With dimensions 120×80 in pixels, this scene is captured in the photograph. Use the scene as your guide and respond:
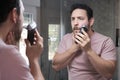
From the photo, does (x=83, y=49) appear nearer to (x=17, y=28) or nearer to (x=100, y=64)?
(x=100, y=64)

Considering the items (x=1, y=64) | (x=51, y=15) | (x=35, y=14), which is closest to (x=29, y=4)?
(x=35, y=14)

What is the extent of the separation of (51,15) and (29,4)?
0.23 metres

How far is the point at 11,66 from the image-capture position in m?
0.77

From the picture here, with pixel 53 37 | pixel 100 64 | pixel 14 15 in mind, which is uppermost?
pixel 14 15

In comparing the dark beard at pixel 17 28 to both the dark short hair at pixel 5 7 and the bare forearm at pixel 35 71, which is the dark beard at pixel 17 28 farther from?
the bare forearm at pixel 35 71

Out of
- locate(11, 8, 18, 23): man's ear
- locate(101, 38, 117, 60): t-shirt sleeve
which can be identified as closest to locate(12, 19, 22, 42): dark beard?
locate(11, 8, 18, 23): man's ear

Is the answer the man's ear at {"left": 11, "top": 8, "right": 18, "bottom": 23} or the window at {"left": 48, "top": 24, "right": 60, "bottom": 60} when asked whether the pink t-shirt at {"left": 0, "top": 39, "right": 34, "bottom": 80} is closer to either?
the man's ear at {"left": 11, "top": 8, "right": 18, "bottom": 23}

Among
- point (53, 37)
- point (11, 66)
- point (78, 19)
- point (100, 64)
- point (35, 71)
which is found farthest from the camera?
point (53, 37)

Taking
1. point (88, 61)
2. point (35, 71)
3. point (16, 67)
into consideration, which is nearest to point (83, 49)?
point (88, 61)

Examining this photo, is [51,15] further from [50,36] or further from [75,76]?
[75,76]

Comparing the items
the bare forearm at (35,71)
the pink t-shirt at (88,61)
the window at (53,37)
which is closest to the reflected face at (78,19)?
the pink t-shirt at (88,61)

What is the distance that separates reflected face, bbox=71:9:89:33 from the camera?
1538 mm

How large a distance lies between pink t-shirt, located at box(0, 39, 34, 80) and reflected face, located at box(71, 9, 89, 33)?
77 centimetres

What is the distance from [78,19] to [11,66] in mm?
857
